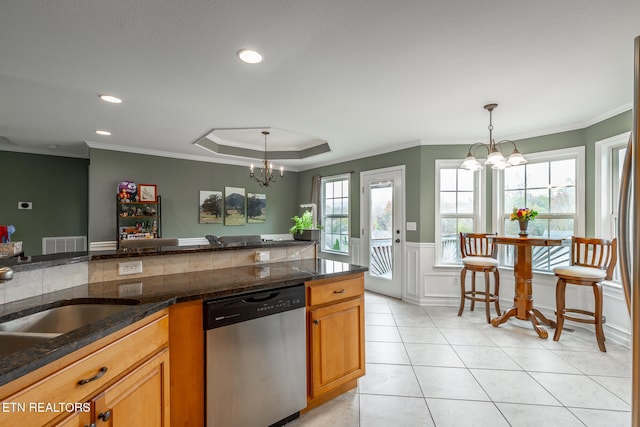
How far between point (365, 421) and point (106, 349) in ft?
5.13

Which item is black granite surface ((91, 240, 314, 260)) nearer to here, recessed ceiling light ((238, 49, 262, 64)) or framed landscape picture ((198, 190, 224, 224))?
recessed ceiling light ((238, 49, 262, 64))

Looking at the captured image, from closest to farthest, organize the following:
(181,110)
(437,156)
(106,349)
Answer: (106,349)
(181,110)
(437,156)

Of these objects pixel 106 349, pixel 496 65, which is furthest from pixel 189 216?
pixel 496 65

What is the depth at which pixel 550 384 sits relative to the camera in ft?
7.51

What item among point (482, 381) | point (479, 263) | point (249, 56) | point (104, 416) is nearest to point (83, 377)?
point (104, 416)

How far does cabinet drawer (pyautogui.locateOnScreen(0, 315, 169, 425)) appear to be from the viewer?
2.66ft

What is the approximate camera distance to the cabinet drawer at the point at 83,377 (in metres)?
0.81

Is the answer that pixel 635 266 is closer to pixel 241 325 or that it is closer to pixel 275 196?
pixel 241 325

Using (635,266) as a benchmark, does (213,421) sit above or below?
below

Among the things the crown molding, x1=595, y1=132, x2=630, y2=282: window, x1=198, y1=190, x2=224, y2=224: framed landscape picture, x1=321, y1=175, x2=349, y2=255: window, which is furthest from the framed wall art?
x1=595, y1=132, x2=630, y2=282: window

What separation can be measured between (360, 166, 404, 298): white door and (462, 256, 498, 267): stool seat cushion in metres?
1.09

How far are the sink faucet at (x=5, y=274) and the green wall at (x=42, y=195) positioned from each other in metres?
4.92

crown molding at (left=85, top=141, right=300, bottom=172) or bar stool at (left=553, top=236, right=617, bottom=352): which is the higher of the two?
crown molding at (left=85, top=141, right=300, bottom=172)

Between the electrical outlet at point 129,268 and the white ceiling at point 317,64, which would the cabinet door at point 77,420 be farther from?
the white ceiling at point 317,64
